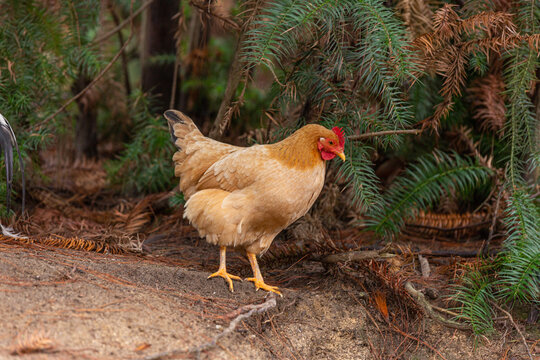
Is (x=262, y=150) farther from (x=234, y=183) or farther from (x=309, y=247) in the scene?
(x=309, y=247)

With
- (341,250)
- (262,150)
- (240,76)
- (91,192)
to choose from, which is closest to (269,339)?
(341,250)

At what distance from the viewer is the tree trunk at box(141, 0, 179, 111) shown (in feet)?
16.3

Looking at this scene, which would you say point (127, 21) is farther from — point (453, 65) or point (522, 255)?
point (522, 255)

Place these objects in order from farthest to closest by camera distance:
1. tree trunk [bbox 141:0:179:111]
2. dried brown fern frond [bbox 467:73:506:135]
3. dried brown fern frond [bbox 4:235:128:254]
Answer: tree trunk [bbox 141:0:179:111], dried brown fern frond [bbox 467:73:506:135], dried brown fern frond [bbox 4:235:128:254]

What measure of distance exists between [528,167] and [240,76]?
6.65 feet

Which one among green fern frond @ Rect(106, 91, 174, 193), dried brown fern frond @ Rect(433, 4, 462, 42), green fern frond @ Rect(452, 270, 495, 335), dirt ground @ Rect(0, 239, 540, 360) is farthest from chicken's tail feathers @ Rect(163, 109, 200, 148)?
green fern frond @ Rect(452, 270, 495, 335)

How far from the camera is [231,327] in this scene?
2.17 metres

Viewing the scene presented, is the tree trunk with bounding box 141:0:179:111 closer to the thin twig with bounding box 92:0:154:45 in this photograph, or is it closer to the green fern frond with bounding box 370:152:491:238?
the thin twig with bounding box 92:0:154:45

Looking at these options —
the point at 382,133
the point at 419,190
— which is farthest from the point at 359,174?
the point at 419,190

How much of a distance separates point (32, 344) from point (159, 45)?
3.86 m

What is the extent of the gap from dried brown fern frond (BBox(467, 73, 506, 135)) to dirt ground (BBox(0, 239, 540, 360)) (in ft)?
5.61

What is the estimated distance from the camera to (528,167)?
3312mm

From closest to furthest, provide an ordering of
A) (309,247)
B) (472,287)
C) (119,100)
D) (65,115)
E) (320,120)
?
(472,287), (309,247), (320,120), (65,115), (119,100)

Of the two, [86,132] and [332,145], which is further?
[86,132]
